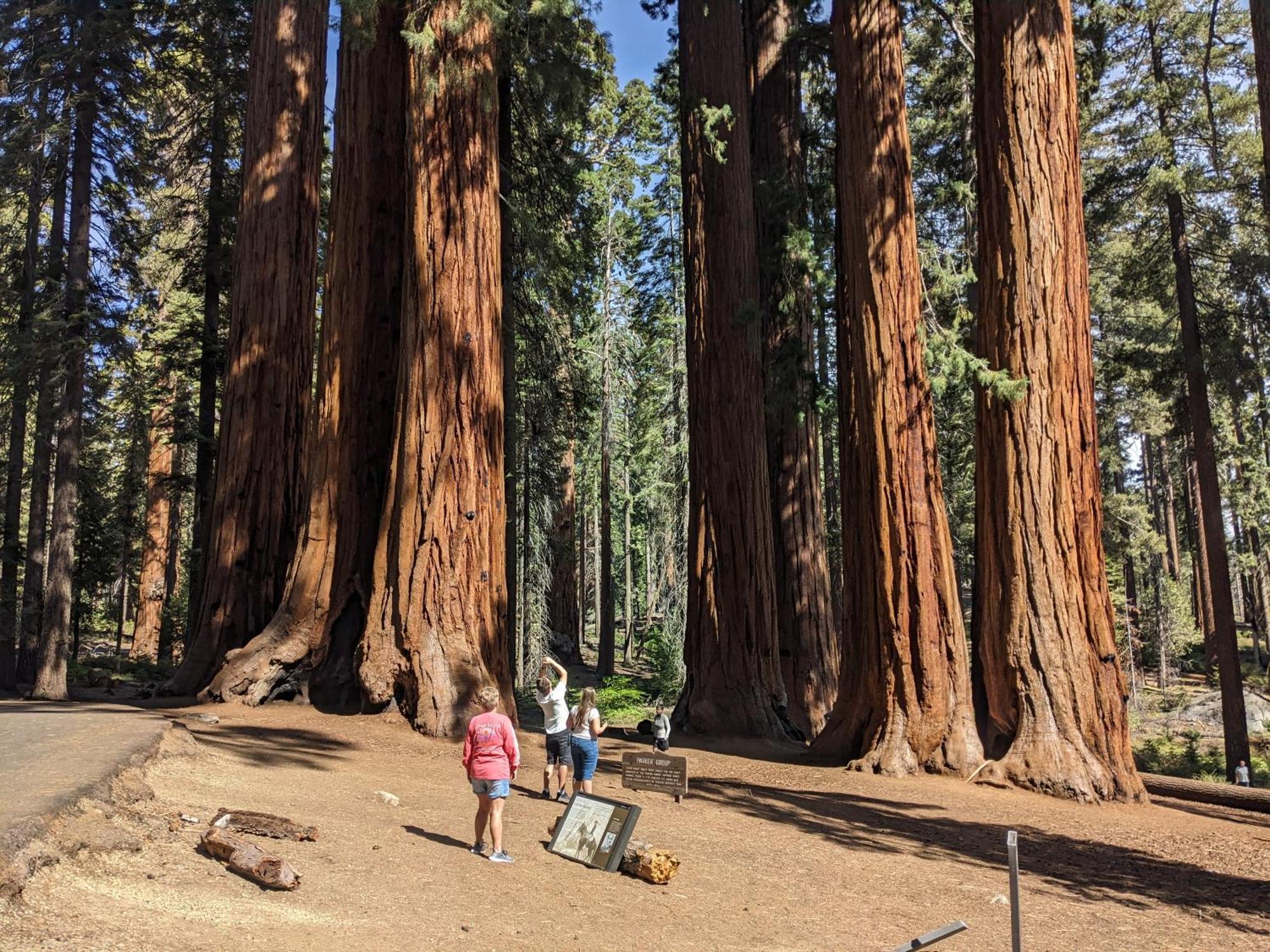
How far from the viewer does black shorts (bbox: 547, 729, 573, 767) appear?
873 cm

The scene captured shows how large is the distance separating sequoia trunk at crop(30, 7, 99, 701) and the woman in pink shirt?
1180cm

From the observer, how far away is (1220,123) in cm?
2220

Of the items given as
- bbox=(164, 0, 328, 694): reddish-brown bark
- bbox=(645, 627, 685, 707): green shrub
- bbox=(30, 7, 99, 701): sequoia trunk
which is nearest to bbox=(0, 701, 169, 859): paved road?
bbox=(164, 0, 328, 694): reddish-brown bark

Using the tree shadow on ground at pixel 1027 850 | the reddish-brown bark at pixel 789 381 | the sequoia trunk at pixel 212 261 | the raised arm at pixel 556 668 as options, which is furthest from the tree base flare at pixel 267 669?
the sequoia trunk at pixel 212 261

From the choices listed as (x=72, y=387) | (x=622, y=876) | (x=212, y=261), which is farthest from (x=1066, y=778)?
(x=212, y=261)

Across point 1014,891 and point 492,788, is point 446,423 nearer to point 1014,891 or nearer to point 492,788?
point 492,788

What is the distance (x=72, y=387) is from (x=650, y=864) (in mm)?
14736

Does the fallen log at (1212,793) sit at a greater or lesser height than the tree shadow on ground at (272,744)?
lesser

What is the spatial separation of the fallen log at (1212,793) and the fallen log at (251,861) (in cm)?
1021

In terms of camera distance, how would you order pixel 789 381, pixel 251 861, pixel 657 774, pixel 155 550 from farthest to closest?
1. pixel 155 550
2. pixel 789 381
3. pixel 657 774
4. pixel 251 861

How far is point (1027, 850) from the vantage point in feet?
25.8

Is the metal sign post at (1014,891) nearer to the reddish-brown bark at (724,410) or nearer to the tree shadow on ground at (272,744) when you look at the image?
the tree shadow on ground at (272,744)

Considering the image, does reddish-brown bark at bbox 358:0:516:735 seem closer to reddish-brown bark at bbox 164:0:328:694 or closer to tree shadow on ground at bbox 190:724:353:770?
tree shadow on ground at bbox 190:724:353:770

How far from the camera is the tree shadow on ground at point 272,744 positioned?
839cm
